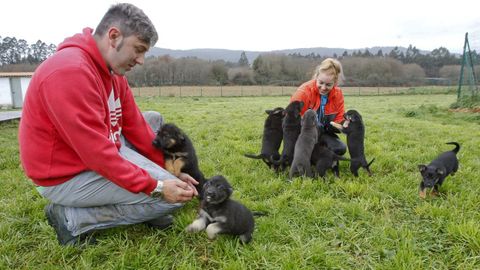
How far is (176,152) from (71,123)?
1.94 m

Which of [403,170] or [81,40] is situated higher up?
[81,40]

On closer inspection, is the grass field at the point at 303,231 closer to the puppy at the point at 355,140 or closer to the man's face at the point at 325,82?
the puppy at the point at 355,140

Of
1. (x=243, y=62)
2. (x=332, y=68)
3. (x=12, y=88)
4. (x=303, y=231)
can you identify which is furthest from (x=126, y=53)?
(x=243, y=62)

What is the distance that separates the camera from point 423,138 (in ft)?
27.0

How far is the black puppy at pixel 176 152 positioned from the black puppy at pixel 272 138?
53.4 inches

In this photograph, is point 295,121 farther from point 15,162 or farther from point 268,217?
point 15,162

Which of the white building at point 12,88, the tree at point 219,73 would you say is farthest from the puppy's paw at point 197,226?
the tree at point 219,73

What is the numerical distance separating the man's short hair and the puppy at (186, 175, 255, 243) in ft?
4.86

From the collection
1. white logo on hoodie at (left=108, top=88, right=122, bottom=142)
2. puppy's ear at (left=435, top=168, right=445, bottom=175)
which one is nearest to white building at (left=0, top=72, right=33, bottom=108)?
white logo on hoodie at (left=108, top=88, right=122, bottom=142)

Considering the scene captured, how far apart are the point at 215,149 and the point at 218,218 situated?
393 cm

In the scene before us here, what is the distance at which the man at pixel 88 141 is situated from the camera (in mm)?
2652

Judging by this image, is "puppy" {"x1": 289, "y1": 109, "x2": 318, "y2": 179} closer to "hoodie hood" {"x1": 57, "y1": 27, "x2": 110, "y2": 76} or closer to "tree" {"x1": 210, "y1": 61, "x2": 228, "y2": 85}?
"hoodie hood" {"x1": 57, "y1": 27, "x2": 110, "y2": 76}

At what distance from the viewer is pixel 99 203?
10.2ft

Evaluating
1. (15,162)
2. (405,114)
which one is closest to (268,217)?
(15,162)
